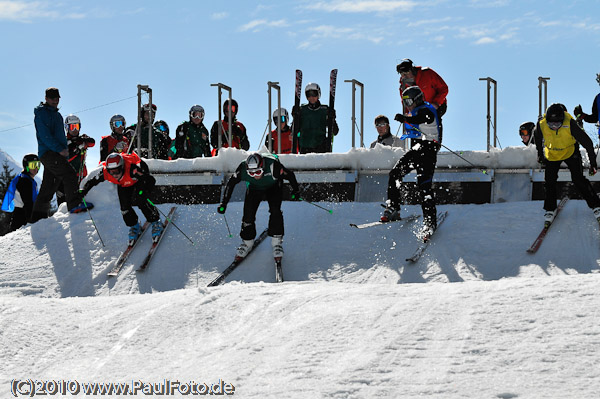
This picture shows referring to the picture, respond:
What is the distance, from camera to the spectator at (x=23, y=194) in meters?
13.6

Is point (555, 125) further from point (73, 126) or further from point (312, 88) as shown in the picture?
point (73, 126)

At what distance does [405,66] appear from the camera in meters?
11.3

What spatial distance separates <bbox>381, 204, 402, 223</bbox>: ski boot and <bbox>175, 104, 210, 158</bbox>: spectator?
4.49 metres

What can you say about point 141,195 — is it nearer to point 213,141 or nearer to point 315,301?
point 213,141

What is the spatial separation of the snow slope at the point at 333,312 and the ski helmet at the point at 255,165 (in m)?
1.10

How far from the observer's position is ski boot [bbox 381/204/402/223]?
11398 millimetres

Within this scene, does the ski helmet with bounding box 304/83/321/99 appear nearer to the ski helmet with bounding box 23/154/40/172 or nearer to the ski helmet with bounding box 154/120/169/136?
the ski helmet with bounding box 154/120/169/136

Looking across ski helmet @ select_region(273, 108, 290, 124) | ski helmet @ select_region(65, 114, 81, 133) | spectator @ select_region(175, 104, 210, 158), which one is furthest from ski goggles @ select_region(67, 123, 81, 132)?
ski helmet @ select_region(273, 108, 290, 124)

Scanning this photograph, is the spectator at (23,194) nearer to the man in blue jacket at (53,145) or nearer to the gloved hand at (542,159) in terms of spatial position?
the man in blue jacket at (53,145)

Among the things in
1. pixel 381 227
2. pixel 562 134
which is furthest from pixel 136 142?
pixel 562 134

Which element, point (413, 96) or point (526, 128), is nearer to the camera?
point (413, 96)

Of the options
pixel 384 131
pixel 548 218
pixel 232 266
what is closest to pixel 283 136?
pixel 384 131

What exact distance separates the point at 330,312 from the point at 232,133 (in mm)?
8079

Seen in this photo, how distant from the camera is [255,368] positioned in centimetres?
608
